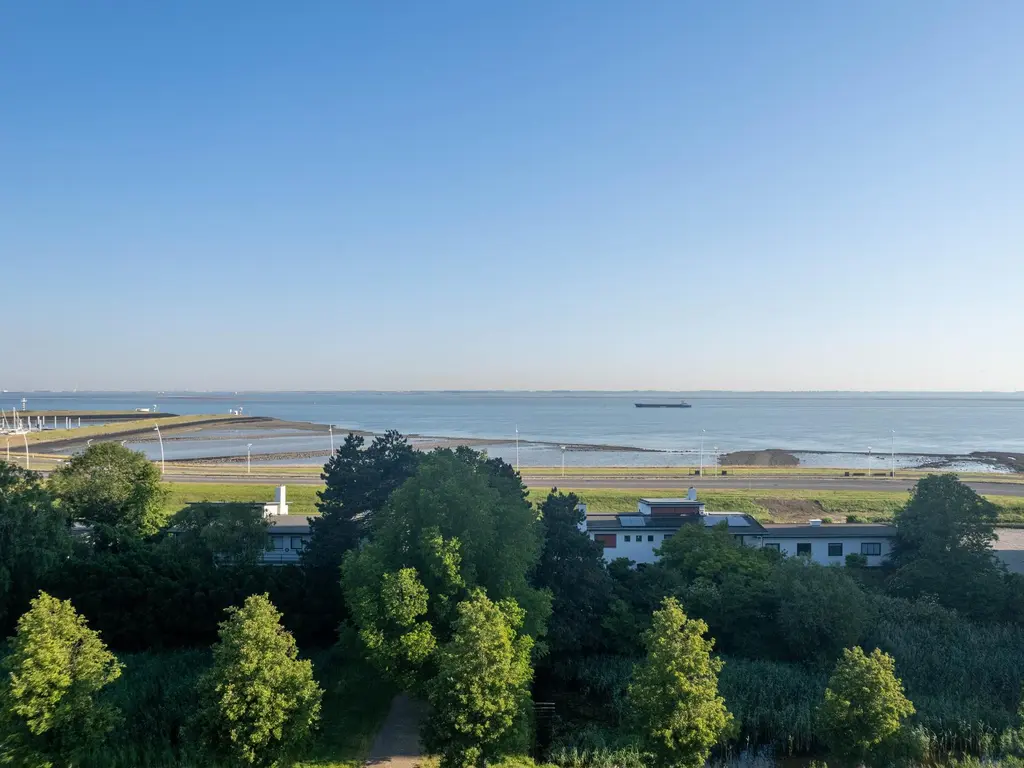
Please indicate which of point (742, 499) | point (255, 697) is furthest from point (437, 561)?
point (742, 499)

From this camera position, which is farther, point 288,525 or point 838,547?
point 288,525

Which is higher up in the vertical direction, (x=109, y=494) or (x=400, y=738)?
(x=109, y=494)

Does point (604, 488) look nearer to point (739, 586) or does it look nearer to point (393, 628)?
point (739, 586)

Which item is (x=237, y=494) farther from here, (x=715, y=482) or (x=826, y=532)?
Result: (x=826, y=532)

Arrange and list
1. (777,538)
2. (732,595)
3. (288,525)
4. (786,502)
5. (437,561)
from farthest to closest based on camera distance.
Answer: (786,502) < (288,525) < (777,538) < (732,595) < (437,561)

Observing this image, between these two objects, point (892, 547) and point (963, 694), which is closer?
point (963, 694)

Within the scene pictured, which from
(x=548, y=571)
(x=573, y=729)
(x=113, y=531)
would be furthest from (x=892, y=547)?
(x=113, y=531)
